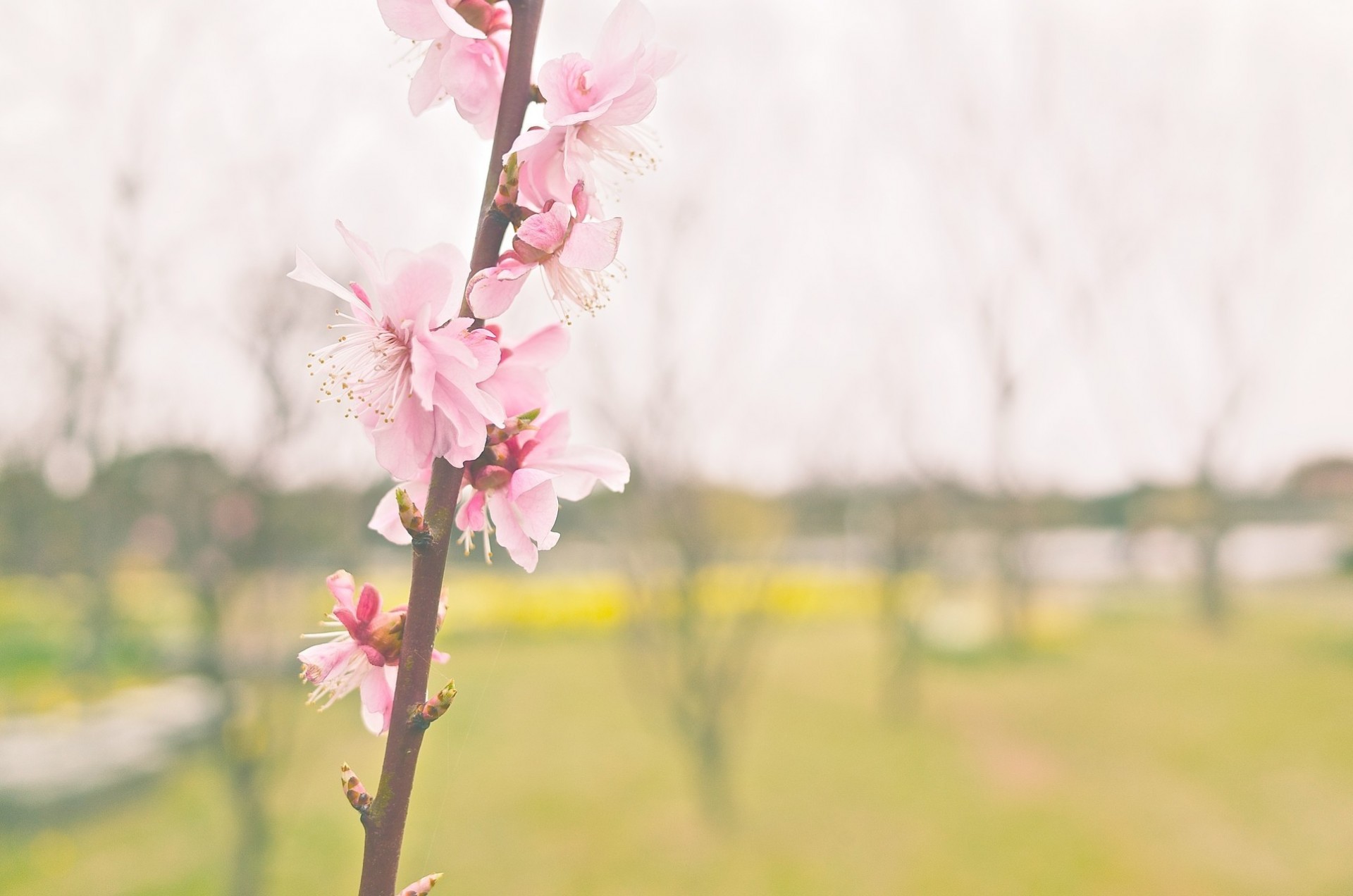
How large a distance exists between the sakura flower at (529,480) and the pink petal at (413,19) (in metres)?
0.15

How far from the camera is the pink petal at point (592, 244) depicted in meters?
0.29

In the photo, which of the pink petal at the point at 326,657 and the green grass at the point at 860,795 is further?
the green grass at the point at 860,795

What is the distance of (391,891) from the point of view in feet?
0.90

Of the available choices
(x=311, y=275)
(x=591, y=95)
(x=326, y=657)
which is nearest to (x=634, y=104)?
(x=591, y=95)

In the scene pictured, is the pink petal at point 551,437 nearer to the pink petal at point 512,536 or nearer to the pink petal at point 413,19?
the pink petal at point 512,536

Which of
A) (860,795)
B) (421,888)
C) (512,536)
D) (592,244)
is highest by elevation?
(592,244)

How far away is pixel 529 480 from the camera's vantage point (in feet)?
1.02

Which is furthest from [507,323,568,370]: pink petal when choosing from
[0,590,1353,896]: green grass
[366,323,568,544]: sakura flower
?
[0,590,1353,896]: green grass

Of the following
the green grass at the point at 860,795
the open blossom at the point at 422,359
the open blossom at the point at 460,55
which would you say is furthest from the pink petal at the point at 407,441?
the green grass at the point at 860,795

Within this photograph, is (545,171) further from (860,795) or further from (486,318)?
(860,795)

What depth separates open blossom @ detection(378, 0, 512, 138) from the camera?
1.06ft

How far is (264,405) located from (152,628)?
5531 millimetres

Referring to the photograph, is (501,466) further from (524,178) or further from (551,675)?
(551,675)

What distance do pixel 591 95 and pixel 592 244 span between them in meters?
0.06
